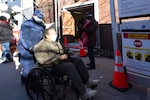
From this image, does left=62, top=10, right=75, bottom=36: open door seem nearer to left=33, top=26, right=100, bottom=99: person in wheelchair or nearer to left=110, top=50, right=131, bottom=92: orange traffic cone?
left=110, top=50, right=131, bottom=92: orange traffic cone

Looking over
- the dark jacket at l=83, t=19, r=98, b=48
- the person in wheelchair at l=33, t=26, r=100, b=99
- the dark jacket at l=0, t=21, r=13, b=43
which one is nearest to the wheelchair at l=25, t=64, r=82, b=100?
the person in wheelchair at l=33, t=26, r=100, b=99

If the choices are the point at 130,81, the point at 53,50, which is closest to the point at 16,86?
the point at 53,50

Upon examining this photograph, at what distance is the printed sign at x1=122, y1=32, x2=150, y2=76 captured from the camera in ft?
10.7

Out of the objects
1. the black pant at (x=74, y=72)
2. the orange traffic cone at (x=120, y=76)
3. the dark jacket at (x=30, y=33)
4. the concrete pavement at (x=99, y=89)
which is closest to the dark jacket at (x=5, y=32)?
the concrete pavement at (x=99, y=89)

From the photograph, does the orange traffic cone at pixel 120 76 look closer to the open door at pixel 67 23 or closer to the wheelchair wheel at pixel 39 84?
the wheelchair wheel at pixel 39 84

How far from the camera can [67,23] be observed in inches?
408

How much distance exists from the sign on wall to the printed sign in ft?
1.13

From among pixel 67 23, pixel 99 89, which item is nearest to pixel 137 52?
pixel 99 89

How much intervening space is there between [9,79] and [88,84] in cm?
243

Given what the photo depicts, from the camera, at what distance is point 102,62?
627 centimetres

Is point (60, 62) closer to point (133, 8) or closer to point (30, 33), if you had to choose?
point (30, 33)

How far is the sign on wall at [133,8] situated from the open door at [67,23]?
680 cm

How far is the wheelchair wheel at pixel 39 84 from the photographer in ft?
10.1

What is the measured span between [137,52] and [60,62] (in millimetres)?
1368
